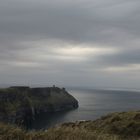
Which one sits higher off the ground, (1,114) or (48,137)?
(48,137)

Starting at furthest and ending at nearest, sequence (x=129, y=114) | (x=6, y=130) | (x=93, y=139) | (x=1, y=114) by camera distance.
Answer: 1. (x=1, y=114)
2. (x=129, y=114)
3. (x=93, y=139)
4. (x=6, y=130)

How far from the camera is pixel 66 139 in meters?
14.5

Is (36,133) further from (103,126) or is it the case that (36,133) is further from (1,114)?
(1,114)

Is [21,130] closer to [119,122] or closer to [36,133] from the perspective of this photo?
[36,133]

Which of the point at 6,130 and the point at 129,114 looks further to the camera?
the point at 129,114

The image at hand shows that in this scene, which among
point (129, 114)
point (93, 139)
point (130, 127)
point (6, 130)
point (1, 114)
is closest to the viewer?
point (6, 130)

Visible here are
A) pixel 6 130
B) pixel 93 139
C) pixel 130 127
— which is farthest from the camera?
pixel 130 127

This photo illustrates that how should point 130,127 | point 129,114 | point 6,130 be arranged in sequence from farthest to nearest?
point 129,114
point 130,127
point 6,130

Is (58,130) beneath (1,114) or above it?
above

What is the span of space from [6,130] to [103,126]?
1047 inches

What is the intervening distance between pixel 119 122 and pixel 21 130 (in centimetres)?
2665

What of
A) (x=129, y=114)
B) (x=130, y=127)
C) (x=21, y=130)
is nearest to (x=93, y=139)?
(x=21, y=130)

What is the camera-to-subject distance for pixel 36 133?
1529 cm

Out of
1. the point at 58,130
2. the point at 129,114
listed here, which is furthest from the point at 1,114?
the point at 58,130
